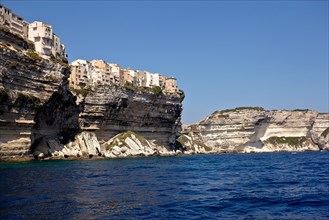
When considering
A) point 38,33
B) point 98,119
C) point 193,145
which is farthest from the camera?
point 193,145

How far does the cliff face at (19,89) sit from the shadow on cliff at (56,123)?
10.8 feet

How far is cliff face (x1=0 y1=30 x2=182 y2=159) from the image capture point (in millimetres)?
60094

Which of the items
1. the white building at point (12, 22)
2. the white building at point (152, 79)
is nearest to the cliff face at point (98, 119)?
the white building at point (152, 79)

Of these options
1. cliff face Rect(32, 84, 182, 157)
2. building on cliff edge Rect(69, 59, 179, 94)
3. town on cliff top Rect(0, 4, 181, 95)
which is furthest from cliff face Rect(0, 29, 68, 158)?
building on cliff edge Rect(69, 59, 179, 94)

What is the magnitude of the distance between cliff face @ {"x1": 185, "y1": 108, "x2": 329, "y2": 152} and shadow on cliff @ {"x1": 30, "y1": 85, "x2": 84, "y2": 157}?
86604 mm

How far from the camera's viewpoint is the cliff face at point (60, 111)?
6009 cm

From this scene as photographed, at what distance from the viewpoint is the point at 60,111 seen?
77.4 metres

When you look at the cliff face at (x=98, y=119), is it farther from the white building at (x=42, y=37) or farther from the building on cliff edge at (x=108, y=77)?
the white building at (x=42, y=37)

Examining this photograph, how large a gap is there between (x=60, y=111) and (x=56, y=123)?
2857mm

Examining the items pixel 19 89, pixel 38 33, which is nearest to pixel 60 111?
pixel 19 89

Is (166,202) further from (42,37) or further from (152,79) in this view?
(152,79)

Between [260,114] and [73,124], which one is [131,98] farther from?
[260,114]

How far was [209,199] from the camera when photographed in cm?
1938

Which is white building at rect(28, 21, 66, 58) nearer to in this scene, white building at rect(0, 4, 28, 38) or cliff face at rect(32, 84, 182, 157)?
white building at rect(0, 4, 28, 38)
